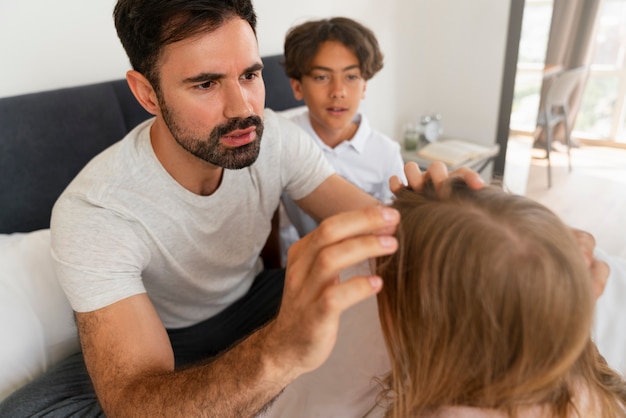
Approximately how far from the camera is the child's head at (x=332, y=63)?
1445 mm

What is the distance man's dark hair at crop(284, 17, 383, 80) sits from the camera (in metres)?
1.46

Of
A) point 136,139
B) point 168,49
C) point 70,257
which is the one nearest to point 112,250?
point 70,257

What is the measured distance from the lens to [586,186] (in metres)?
2.51

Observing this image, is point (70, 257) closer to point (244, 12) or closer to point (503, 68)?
point (244, 12)

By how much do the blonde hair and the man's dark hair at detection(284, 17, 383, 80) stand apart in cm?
93

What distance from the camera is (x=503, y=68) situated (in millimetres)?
2322

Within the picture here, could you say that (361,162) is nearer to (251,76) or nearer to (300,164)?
(300,164)

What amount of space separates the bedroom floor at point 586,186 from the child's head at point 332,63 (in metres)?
1.41

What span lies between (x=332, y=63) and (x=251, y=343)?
107cm

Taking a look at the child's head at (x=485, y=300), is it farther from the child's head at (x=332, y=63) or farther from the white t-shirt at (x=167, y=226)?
the child's head at (x=332, y=63)

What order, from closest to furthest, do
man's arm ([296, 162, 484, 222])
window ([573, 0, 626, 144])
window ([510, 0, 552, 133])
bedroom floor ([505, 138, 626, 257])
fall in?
man's arm ([296, 162, 484, 222]) < window ([573, 0, 626, 144]) < window ([510, 0, 552, 133]) < bedroom floor ([505, 138, 626, 257])

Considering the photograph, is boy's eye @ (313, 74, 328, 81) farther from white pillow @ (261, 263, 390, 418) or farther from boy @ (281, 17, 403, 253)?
white pillow @ (261, 263, 390, 418)

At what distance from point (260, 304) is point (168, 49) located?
29.0 inches

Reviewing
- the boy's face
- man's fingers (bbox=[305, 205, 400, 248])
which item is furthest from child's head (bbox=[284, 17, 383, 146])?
man's fingers (bbox=[305, 205, 400, 248])
